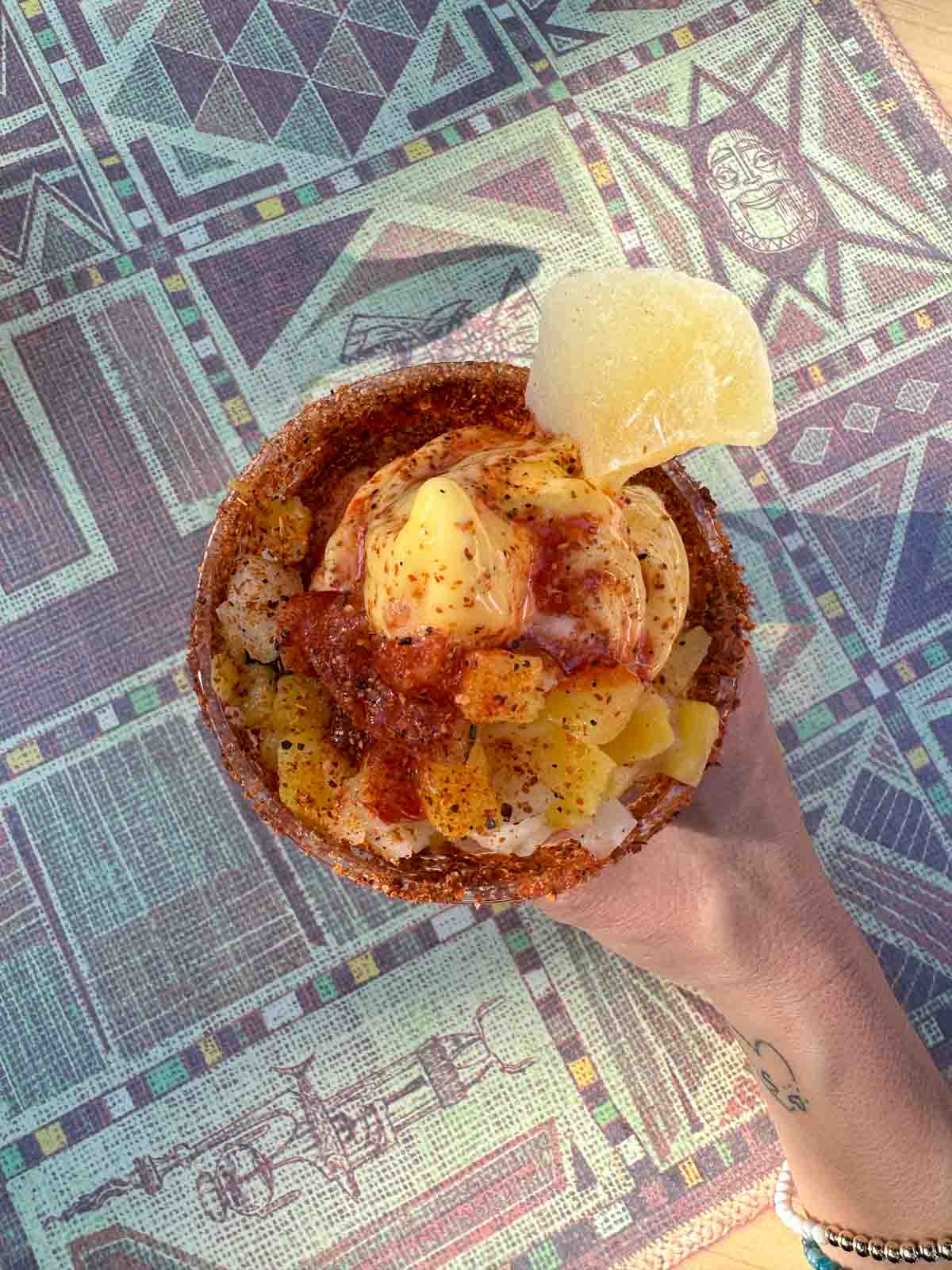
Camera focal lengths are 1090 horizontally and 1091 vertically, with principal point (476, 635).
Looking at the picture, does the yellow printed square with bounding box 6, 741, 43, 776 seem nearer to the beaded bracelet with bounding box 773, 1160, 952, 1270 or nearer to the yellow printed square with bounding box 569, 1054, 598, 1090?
the yellow printed square with bounding box 569, 1054, 598, 1090

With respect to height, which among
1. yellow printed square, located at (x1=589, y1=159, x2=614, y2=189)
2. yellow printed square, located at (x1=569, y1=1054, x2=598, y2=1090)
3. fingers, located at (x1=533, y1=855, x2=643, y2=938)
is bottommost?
yellow printed square, located at (x1=569, y1=1054, x2=598, y2=1090)

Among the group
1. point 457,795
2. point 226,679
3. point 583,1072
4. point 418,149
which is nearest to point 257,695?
point 226,679

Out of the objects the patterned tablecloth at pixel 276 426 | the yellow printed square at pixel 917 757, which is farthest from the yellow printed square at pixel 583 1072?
the yellow printed square at pixel 917 757

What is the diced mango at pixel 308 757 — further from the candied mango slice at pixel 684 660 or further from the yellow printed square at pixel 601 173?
the yellow printed square at pixel 601 173

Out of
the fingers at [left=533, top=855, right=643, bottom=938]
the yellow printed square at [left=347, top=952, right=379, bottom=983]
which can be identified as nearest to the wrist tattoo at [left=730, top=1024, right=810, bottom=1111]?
the fingers at [left=533, top=855, right=643, bottom=938]

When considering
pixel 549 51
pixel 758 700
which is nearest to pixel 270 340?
pixel 549 51

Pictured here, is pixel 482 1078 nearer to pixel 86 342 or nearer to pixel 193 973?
pixel 193 973
